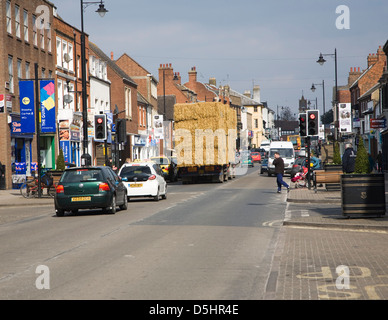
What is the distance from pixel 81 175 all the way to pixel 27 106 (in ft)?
54.9

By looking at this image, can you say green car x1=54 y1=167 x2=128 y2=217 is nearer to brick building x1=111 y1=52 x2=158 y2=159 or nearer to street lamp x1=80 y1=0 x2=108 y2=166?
street lamp x1=80 y1=0 x2=108 y2=166

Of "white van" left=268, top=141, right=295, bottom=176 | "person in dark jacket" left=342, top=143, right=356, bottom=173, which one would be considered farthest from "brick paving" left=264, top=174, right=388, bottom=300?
"white van" left=268, top=141, right=295, bottom=176

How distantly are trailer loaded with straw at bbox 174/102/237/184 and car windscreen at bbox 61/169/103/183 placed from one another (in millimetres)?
18655

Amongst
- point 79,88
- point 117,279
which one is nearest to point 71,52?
point 79,88

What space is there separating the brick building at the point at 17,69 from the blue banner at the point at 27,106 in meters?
0.81

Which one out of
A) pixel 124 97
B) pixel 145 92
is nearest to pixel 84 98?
pixel 124 97

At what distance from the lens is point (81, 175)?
69.0 ft

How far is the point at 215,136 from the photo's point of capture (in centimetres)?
4044

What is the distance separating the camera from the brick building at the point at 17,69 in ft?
124

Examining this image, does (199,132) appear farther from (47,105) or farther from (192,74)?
(192,74)
